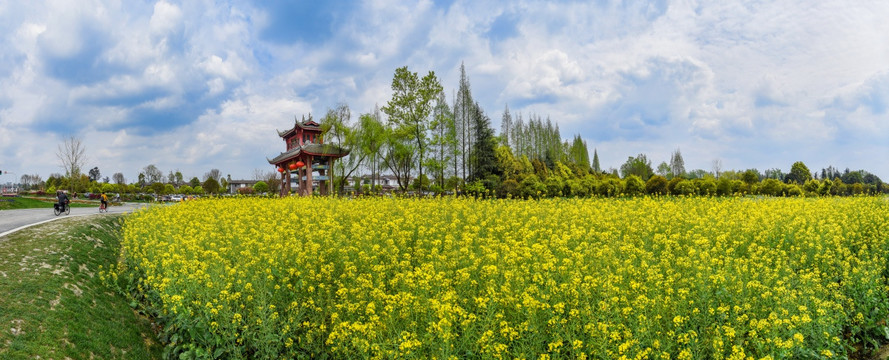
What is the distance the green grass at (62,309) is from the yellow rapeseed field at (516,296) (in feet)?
2.33

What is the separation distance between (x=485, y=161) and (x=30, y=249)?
3198 cm

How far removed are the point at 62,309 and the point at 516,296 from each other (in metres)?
8.12

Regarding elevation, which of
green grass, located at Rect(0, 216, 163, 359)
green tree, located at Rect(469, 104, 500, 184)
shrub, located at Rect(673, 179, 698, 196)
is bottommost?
green grass, located at Rect(0, 216, 163, 359)

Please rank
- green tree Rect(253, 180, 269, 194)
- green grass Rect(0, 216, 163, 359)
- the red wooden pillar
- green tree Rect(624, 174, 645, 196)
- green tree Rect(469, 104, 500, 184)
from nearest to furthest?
green grass Rect(0, 216, 163, 359) < green tree Rect(624, 174, 645, 196) < the red wooden pillar < green tree Rect(469, 104, 500, 184) < green tree Rect(253, 180, 269, 194)

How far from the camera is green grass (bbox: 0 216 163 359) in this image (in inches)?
257

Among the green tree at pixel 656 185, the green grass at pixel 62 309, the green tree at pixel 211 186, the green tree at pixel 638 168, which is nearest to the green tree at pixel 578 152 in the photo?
the green tree at pixel 638 168

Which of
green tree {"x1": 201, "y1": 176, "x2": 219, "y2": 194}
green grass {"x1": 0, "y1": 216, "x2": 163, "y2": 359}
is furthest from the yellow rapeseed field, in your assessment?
green tree {"x1": 201, "y1": 176, "x2": 219, "y2": 194}

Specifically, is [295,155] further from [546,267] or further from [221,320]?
[546,267]

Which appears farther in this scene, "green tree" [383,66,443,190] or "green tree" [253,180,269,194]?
"green tree" [253,180,269,194]

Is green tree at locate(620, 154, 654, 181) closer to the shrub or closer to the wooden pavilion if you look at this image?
the shrub

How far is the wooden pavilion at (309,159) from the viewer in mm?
33906

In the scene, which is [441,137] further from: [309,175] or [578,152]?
[578,152]

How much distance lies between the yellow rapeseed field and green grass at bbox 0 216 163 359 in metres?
0.71

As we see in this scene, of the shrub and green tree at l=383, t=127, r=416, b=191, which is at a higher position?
green tree at l=383, t=127, r=416, b=191
